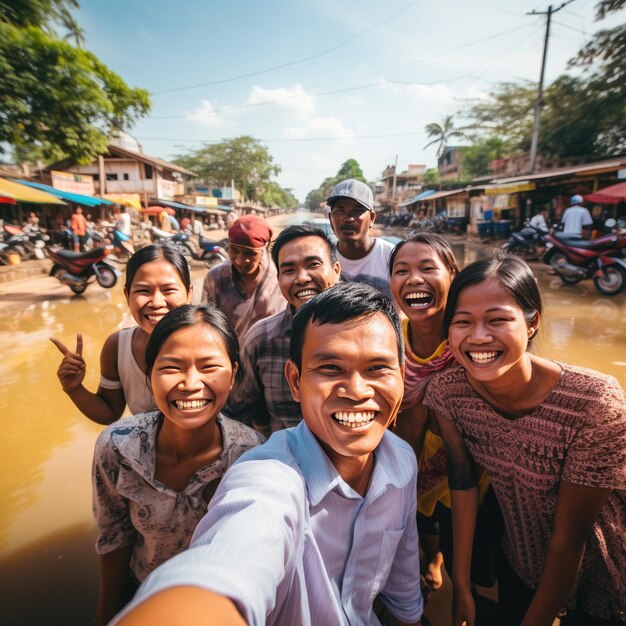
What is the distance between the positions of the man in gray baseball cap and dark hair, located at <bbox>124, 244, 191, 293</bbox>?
4.37 feet

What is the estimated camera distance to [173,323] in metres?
1.46

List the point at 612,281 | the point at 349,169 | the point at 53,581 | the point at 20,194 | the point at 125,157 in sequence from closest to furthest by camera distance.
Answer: the point at 53,581 → the point at 612,281 → the point at 20,194 → the point at 125,157 → the point at 349,169

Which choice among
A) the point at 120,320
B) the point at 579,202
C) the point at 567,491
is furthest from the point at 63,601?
the point at 579,202

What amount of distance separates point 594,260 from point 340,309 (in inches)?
348

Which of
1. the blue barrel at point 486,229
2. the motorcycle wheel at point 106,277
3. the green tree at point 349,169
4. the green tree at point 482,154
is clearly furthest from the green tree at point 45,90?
the green tree at point 349,169

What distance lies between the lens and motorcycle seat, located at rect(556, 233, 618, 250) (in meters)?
7.26

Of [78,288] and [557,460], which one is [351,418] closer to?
[557,460]

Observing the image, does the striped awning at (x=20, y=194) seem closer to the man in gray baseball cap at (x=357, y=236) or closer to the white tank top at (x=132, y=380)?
the man in gray baseball cap at (x=357, y=236)

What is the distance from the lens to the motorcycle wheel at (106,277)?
8.32 meters

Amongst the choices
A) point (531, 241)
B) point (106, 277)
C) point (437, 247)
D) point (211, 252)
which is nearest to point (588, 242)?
point (531, 241)

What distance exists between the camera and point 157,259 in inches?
76.5

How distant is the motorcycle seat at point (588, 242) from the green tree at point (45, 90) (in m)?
14.2

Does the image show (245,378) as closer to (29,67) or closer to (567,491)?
(567,491)

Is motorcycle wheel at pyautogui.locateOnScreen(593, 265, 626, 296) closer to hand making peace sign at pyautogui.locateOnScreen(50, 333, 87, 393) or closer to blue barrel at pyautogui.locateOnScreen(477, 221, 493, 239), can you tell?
hand making peace sign at pyautogui.locateOnScreen(50, 333, 87, 393)
